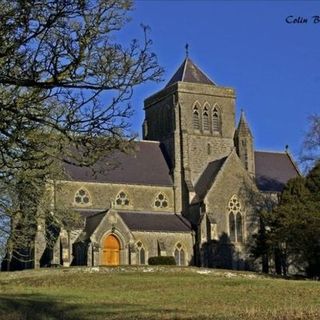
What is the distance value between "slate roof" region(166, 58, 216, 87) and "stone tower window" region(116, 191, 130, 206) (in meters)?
11.7

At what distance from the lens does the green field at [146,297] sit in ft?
56.7

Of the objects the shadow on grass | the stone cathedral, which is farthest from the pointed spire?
the shadow on grass

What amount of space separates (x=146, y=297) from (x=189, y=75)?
4011 cm

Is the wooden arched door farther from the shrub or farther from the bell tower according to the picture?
the bell tower

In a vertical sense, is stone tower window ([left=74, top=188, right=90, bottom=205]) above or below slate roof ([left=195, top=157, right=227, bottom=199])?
below

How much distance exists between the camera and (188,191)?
56219 millimetres

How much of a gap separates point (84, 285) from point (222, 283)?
20.3ft

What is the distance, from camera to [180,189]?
57375 mm

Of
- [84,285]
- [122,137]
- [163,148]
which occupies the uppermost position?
[163,148]

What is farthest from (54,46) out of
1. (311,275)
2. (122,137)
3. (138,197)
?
(138,197)

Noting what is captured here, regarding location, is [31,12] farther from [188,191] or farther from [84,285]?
[188,191]

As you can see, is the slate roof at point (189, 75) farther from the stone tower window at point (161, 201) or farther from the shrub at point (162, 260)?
the shrub at point (162, 260)

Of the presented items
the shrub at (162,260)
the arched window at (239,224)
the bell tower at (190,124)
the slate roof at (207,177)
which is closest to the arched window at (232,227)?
the arched window at (239,224)

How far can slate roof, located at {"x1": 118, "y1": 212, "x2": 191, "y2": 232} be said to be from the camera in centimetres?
5219
